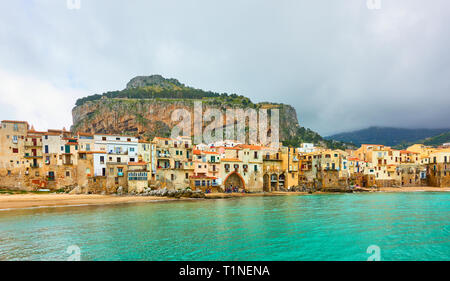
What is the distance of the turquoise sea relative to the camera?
14336mm

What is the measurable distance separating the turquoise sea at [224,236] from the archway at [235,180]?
29.7m

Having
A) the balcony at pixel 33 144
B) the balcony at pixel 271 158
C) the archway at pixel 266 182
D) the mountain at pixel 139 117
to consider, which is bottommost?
the archway at pixel 266 182

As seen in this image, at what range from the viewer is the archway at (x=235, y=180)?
2228 inches

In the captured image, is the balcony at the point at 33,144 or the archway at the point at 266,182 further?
the archway at the point at 266,182

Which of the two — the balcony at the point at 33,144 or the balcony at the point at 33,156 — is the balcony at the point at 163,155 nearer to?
the balcony at the point at 33,156

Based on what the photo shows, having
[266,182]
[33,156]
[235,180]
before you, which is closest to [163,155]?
[235,180]

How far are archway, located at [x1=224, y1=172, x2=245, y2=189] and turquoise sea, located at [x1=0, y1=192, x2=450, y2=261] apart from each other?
2973 centimetres

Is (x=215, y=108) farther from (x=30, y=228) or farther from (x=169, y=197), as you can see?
(x=30, y=228)

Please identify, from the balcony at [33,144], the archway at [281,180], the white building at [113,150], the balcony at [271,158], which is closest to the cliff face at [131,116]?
the balcony at [271,158]

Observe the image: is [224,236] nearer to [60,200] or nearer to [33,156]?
[60,200]

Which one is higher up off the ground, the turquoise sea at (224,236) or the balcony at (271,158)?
the balcony at (271,158)

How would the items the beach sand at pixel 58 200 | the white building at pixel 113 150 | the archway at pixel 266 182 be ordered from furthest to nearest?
the archway at pixel 266 182 < the white building at pixel 113 150 < the beach sand at pixel 58 200

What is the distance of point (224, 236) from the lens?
18000 mm
